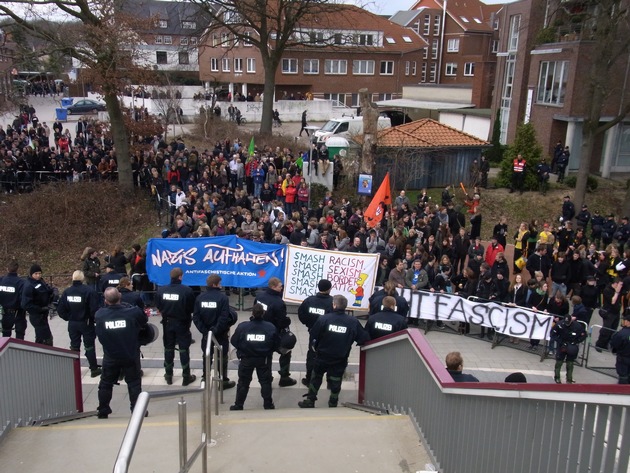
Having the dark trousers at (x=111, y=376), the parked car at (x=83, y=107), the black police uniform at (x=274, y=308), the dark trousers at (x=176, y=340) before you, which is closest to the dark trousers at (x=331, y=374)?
the black police uniform at (x=274, y=308)

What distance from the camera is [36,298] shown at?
10445 mm

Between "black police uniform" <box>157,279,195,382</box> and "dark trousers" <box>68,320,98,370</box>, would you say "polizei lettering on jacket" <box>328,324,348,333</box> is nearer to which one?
"black police uniform" <box>157,279,195,382</box>

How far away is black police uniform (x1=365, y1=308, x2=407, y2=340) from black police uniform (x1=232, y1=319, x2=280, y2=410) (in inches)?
54.1

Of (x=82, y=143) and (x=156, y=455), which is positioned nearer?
(x=156, y=455)

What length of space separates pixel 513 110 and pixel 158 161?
19033mm

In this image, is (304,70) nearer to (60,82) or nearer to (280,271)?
(60,82)

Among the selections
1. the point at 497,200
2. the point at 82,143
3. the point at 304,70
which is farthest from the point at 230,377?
the point at 304,70

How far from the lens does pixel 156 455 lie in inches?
219

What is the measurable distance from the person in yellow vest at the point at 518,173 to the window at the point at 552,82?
19.3 ft

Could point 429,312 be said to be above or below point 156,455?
below

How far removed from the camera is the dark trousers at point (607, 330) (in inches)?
481

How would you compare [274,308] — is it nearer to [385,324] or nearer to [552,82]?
[385,324]

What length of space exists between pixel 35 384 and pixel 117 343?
3.92 feet

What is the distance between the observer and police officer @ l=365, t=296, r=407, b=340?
841 centimetres
